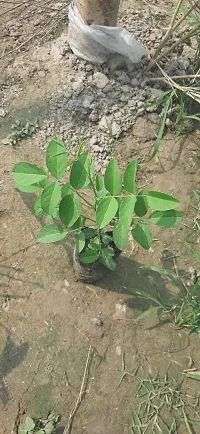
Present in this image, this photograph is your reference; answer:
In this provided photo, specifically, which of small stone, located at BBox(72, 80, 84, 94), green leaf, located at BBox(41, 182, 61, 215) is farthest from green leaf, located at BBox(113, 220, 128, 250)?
small stone, located at BBox(72, 80, 84, 94)

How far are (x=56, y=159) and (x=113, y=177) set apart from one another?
0.64 ft

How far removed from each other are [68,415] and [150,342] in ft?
1.49

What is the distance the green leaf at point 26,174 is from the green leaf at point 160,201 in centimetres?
Result: 36

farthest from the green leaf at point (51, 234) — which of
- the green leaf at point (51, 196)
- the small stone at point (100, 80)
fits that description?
the small stone at point (100, 80)

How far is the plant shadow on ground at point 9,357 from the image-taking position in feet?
6.25

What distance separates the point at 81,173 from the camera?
1.52 meters

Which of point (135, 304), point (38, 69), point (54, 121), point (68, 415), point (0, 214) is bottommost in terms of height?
point (68, 415)

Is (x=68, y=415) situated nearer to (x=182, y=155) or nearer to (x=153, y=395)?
(x=153, y=395)

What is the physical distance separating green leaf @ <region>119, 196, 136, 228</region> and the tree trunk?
126 centimetres

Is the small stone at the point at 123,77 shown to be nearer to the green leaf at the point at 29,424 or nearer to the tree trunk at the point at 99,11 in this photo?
the tree trunk at the point at 99,11

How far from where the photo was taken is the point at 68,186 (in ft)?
Answer: 5.10

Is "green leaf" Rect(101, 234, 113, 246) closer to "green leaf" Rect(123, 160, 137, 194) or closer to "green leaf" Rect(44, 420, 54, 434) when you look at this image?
"green leaf" Rect(123, 160, 137, 194)

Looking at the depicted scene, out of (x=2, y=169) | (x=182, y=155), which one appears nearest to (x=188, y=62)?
(x=182, y=155)

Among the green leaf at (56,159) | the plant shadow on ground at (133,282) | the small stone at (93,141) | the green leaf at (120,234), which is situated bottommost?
the plant shadow on ground at (133,282)
